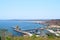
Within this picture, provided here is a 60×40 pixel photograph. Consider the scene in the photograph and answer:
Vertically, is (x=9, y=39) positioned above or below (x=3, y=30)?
below

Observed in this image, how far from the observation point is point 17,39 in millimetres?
4973

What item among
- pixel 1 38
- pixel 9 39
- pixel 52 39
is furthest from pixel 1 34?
pixel 52 39

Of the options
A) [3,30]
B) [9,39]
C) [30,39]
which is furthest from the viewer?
[30,39]

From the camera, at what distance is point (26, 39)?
5.11m

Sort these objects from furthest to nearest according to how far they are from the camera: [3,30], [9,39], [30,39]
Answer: [30,39], [9,39], [3,30]

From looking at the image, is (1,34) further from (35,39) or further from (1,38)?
(35,39)

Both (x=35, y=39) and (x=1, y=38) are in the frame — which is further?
(x=35, y=39)

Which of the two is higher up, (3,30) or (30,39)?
(3,30)

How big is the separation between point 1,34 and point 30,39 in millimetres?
1325

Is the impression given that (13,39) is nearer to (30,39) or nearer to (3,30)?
(30,39)

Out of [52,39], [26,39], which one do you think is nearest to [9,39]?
[26,39]

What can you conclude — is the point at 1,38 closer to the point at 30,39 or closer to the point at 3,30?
the point at 3,30

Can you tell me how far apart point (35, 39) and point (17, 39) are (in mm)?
594

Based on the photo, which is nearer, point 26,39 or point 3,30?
point 3,30
